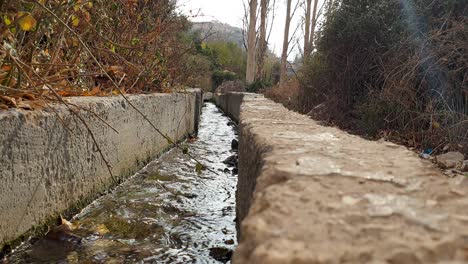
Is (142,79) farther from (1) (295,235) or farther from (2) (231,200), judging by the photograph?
(1) (295,235)

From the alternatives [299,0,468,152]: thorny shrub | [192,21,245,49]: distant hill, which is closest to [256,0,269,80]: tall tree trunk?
[192,21,245,49]: distant hill

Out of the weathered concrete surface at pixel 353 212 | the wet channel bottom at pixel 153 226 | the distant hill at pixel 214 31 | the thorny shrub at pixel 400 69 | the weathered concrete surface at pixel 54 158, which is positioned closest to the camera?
the weathered concrete surface at pixel 353 212

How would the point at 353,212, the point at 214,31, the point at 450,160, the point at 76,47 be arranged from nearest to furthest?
the point at 353,212, the point at 76,47, the point at 450,160, the point at 214,31

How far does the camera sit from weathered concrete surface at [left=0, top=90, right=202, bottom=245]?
176 cm

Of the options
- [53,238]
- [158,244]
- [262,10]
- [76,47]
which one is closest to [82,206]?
[53,238]

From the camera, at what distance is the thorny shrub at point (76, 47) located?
1.89 metres

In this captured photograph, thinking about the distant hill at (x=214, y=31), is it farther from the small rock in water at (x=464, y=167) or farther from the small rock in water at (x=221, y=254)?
the small rock in water at (x=221, y=254)

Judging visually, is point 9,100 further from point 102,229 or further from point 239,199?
point 239,199

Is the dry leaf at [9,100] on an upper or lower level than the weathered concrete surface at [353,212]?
upper

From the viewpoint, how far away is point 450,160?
3.25 meters

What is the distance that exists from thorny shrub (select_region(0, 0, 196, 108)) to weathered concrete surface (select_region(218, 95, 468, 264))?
3.96 feet

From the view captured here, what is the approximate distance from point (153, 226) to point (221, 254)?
19.1 inches

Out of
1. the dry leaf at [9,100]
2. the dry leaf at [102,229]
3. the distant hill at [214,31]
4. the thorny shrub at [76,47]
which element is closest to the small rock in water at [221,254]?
the dry leaf at [102,229]

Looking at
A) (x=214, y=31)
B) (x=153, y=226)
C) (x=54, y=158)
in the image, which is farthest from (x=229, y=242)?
(x=214, y=31)
